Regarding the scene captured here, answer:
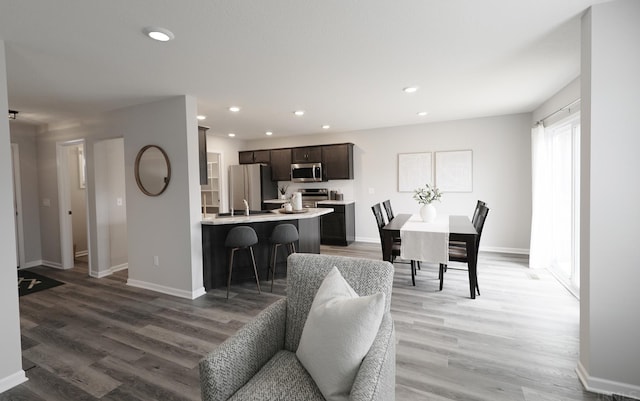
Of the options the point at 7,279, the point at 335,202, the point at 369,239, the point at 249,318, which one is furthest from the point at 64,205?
the point at 369,239

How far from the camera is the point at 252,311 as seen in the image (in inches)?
126

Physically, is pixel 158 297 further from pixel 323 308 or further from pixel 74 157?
pixel 74 157

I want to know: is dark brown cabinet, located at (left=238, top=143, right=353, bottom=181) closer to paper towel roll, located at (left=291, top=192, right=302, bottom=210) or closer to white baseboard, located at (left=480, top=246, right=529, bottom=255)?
paper towel roll, located at (left=291, top=192, right=302, bottom=210)

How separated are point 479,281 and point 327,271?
313 cm

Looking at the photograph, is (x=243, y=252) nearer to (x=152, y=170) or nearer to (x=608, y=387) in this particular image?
(x=152, y=170)

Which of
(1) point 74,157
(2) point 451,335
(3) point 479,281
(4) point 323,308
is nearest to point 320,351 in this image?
(4) point 323,308

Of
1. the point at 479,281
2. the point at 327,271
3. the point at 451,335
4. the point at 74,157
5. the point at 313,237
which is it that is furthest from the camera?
the point at 74,157

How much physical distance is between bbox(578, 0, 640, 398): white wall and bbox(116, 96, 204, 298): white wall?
3.64 meters

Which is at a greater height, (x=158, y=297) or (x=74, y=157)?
(x=74, y=157)

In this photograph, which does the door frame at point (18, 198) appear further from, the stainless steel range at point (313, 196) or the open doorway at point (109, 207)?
the stainless steel range at point (313, 196)

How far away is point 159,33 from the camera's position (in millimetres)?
2027

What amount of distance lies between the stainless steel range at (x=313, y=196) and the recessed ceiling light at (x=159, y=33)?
4657mm

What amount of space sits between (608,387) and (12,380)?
3.99 m

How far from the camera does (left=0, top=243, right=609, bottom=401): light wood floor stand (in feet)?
6.52
